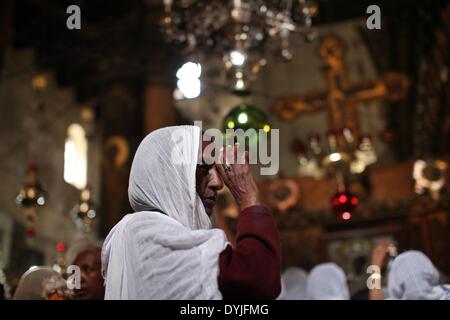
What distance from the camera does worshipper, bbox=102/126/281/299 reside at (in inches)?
75.1

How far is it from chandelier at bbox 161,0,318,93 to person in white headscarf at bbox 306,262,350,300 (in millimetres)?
2127

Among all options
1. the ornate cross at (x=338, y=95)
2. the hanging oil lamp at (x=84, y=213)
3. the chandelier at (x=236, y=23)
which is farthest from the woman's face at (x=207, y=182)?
the ornate cross at (x=338, y=95)

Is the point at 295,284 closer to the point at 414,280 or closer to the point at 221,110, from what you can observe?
the point at 414,280

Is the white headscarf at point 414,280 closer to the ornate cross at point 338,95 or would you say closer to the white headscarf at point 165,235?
the white headscarf at point 165,235

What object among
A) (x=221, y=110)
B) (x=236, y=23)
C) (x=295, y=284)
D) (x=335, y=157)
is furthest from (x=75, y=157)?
(x=295, y=284)

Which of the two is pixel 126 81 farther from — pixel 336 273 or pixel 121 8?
pixel 336 273

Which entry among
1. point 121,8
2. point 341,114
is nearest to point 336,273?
point 341,114

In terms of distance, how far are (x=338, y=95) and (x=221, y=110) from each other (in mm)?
4792

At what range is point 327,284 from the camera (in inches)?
179

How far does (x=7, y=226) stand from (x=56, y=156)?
8.23ft

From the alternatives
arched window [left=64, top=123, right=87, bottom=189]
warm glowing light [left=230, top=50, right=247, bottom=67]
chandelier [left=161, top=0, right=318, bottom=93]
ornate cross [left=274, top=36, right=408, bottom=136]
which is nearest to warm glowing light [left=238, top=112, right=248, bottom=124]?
warm glowing light [left=230, top=50, right=247, bottom=67]

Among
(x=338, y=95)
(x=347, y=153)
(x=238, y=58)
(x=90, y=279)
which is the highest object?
(x=338, y=95)
